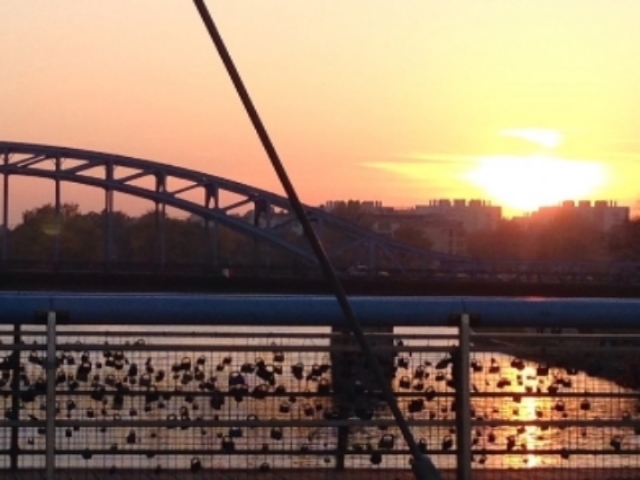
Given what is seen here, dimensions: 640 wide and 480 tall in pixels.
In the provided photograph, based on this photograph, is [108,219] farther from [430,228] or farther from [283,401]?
[430,228]

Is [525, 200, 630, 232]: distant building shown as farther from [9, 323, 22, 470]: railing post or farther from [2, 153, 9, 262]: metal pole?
[9, 323, 22, 470]: railing post

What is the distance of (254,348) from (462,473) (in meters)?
1.56

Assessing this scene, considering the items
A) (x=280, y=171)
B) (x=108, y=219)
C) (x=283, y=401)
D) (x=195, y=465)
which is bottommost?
(x=195, y=465)

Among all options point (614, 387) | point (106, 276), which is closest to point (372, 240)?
point (106, 276)

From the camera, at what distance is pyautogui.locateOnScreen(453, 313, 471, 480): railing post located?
396 inches

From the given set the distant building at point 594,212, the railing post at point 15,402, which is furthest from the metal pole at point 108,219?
the distant building at point 594,212

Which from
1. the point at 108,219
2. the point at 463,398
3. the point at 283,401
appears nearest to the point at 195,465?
the point at 283,401

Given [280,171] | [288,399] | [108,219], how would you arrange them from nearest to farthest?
1. [280,171]
2. [288,399]
3. [108,219]

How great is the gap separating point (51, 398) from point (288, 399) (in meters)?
1.56

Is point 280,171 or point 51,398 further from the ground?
point 280,171

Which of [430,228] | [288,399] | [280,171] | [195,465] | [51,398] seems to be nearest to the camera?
[280,171]

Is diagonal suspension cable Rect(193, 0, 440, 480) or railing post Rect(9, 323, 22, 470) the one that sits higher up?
diagonal suspension cable Rect(193, 0, 440, 480)

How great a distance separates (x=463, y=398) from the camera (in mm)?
10148

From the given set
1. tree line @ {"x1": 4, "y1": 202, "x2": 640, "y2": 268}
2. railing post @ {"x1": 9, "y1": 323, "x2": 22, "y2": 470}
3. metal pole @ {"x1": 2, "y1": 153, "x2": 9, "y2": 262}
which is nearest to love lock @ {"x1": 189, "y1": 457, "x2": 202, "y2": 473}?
railing post @ {"x1": 9, "y1": 323, "x2": 22, "y2": 470}
